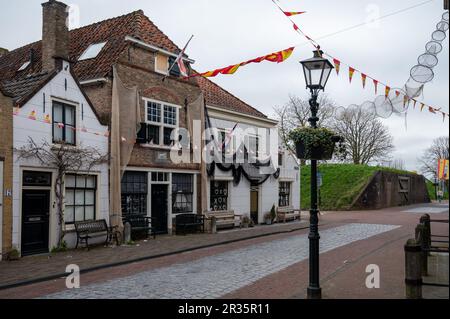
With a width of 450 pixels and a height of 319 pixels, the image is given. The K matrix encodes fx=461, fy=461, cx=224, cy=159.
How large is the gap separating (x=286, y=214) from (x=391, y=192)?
73.5 feet

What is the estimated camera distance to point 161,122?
64.9 ft

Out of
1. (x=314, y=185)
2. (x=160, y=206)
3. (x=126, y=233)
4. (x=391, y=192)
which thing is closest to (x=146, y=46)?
(x=160, y=206)

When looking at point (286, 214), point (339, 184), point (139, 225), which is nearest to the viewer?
point (139, 225)

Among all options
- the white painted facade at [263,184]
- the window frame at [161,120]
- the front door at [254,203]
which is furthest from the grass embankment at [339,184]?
the window frame at [161,120]

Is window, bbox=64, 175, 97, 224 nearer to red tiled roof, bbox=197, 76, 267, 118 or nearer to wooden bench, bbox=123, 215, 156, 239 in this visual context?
wooden bench, bbox=123, 215, 156, 239

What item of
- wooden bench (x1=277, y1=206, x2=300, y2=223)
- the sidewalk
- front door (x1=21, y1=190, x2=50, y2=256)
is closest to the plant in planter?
the sidewalk

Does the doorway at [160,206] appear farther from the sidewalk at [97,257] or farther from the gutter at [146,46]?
the gutter at [146,46]

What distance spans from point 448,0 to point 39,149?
40.8ft

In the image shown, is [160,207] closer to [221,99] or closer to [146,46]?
[146,46]

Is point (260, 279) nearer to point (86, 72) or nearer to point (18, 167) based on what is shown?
point (18, 167)

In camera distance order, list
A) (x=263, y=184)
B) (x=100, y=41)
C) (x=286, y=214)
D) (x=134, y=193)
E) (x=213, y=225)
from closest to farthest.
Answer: (x=134, y=193) < (x=100, y=41) < (x=213, y=225) < (x=263, y=184) < (x=286, y=214)

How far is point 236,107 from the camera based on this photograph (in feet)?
83.9

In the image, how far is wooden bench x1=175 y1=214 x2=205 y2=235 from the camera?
20062 mm

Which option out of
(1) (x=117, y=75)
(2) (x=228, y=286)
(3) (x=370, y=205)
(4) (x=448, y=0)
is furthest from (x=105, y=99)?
(3) (x=370, y=205)
